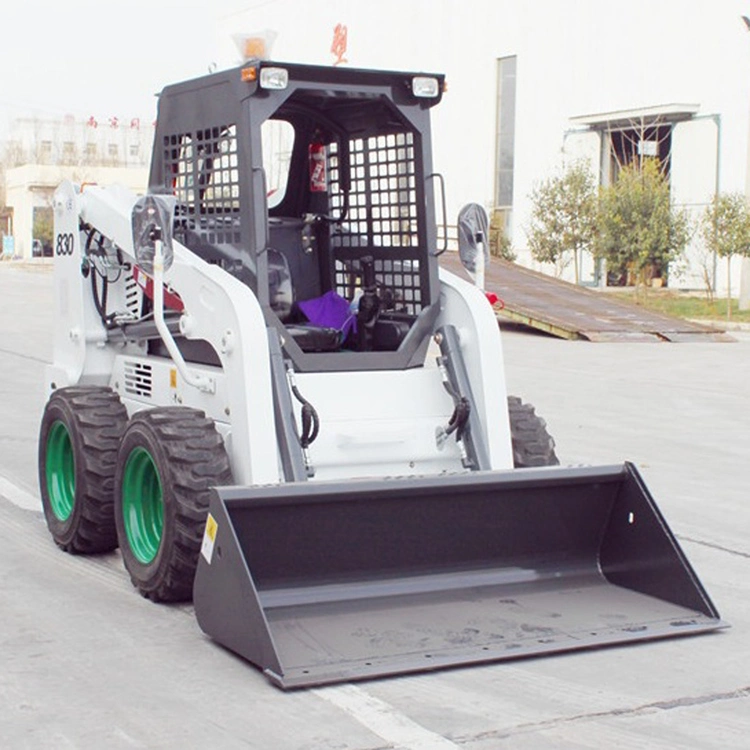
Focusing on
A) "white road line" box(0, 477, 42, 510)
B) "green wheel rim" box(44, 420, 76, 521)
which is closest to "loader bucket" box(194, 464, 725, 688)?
"green wheel rim" box(44, 420, 76, 521)

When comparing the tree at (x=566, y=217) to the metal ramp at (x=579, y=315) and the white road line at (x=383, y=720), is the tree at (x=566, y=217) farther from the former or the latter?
the white road line at (x=383, y=720)

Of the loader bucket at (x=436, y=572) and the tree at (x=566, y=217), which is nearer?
the loader bucket at (x=436, y=572)

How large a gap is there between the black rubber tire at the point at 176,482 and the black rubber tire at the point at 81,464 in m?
0.53

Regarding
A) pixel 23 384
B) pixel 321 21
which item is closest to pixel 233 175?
pixel 23 384

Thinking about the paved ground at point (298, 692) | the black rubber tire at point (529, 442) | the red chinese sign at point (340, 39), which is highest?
the red chinese sign at point (340, 39)

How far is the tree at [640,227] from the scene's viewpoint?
3089cm

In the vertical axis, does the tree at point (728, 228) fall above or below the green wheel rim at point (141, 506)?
above

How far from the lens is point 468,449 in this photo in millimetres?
6785

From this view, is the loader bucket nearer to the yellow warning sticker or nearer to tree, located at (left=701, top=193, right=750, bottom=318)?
the yellow warning sticker

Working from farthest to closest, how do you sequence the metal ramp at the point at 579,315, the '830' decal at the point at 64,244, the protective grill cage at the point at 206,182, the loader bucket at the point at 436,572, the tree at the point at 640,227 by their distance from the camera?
the tree at the point at 640,227
the metal ramp at the point at 579,315
the '830' decal at the point at 64,244
the protective grill cage at the point at 206,182
the loader bucket at the point at 436,572

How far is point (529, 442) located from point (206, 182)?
215 cm

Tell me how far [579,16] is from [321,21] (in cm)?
1361

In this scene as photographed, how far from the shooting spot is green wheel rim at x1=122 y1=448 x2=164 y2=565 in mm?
6539

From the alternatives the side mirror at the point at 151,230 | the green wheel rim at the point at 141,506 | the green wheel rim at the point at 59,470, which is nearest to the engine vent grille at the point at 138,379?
the green wheel rim at the point at 59,470
